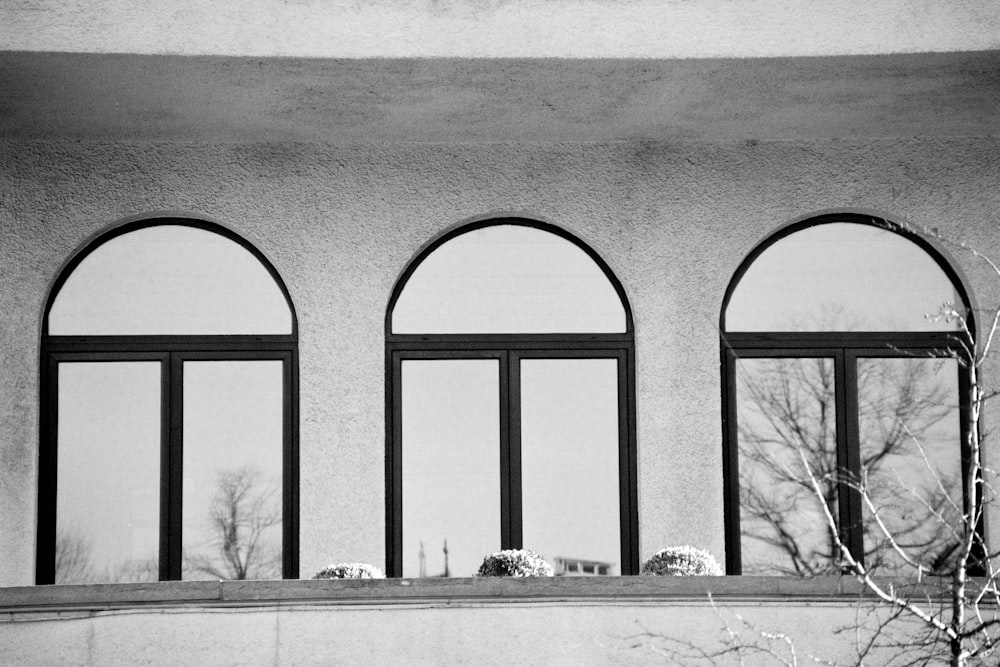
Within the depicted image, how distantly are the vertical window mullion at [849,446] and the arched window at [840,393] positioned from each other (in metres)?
0.01

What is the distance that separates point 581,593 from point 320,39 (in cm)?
455

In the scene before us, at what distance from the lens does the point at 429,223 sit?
12102mm

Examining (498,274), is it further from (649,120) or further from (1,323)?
(1,323)

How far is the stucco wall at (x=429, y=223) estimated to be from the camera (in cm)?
1175

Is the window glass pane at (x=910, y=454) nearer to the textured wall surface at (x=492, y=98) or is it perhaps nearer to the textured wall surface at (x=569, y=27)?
the textured wall surface at (x=492, y=98)

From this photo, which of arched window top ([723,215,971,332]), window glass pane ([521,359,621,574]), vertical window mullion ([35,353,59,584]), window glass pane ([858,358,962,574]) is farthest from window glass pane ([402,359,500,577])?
window glass pane ([858,358,962,574])

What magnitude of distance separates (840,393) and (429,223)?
13.2 feet

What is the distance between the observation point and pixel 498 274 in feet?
40.3

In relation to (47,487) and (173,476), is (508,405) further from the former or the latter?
(47,487)

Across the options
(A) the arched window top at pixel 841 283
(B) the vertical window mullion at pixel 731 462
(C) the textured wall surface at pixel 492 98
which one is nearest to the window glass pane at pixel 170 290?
(C) the textured wall surface at pixel 492 98

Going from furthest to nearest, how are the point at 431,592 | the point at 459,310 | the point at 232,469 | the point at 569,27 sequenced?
the point at 459,310, the point at 232,469, the point at 569,27, the point at 431,592

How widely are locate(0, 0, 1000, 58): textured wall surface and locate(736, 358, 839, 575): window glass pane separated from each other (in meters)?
3.18

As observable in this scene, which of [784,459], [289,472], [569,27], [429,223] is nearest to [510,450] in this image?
[289,472]

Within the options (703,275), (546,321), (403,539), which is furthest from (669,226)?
(403,539)
